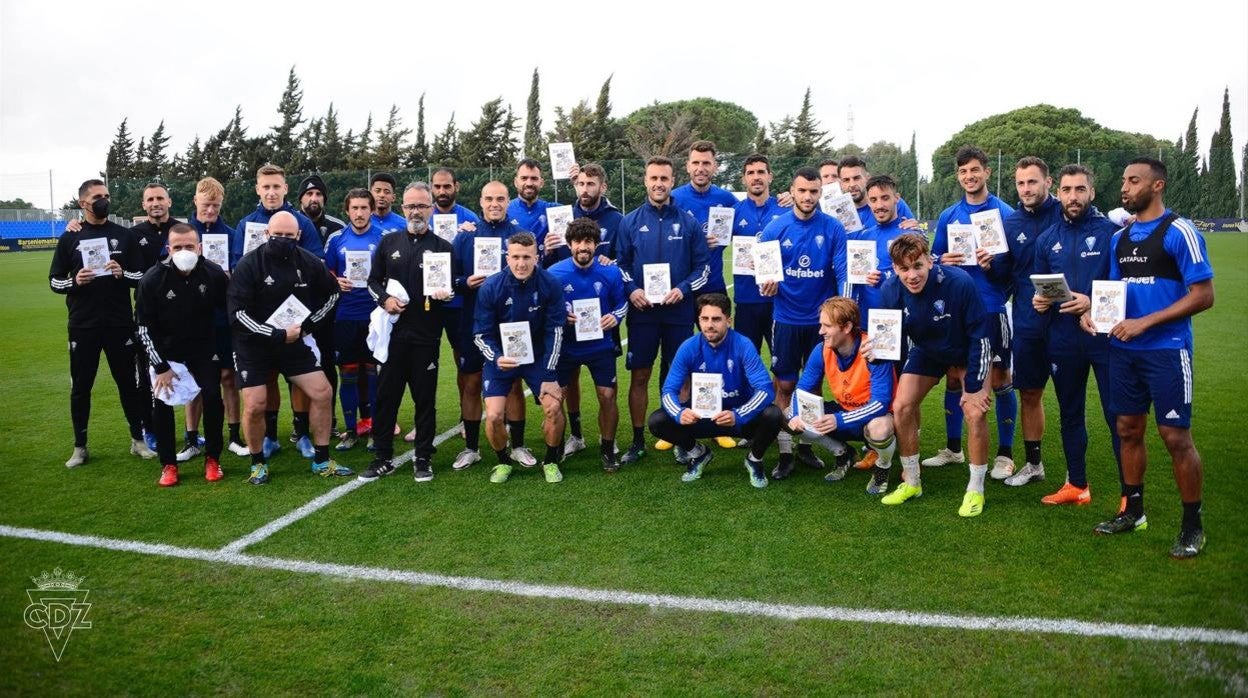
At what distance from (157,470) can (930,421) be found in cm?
700

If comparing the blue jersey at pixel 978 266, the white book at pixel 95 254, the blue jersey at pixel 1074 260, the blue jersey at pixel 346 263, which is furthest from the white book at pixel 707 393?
the white book at pixel 95 254

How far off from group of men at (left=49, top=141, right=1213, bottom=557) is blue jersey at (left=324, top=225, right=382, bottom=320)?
2 cm

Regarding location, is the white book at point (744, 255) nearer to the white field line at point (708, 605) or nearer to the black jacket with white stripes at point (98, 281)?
the white field line at point (708, 605)

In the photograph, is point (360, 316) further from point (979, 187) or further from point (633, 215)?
point (979, 187)

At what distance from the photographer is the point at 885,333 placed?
6016mm

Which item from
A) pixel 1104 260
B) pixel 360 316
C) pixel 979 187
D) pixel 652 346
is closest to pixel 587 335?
pixel 652 346

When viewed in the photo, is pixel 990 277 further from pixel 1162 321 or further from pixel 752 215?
pixel 752 215

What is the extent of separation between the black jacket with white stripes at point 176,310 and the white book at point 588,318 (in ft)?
9.28

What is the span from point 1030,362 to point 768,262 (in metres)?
2.05

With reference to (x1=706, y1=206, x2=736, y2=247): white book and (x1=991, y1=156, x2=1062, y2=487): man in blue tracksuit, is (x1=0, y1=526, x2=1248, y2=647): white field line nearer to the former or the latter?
(x1=991, y1=156, x2=1062, y2=487): man in blue tracksuit

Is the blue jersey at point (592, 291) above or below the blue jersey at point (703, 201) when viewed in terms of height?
below

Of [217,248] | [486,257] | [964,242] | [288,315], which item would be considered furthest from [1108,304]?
[217,248]

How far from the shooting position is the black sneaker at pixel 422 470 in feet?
22.6

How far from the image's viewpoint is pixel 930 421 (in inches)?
340
